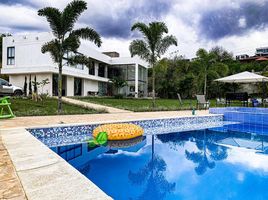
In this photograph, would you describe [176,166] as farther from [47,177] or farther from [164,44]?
[164,44]

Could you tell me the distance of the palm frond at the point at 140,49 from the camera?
16016mm

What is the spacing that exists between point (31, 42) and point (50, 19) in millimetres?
11567

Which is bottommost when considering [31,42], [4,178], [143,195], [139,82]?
[143,195]

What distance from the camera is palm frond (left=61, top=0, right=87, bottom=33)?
11.9 meters

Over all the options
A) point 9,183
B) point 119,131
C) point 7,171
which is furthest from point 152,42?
point 9,183

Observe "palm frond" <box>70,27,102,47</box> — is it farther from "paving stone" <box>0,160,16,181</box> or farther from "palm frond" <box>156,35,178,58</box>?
"paving stone" <box>0,160,16,181</box>

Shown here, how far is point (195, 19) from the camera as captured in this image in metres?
15.9

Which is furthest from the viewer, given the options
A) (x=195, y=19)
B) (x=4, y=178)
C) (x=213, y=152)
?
(x=195, y=19)

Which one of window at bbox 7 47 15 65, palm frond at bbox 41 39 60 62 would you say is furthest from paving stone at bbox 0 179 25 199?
window at bbox 7 47 15 65

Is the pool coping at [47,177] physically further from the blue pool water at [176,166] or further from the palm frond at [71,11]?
the palm frond at [71,11]

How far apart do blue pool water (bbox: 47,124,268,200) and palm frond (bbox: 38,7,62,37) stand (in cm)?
745

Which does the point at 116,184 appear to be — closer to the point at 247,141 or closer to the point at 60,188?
the point at 60,188

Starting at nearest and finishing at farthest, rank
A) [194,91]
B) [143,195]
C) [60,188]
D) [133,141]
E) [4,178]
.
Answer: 1. [60,188]
2. [4,178]
3. [143,195]
4. [133,141]
5. [194,91]

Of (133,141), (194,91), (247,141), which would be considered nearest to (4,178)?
(133,141)
